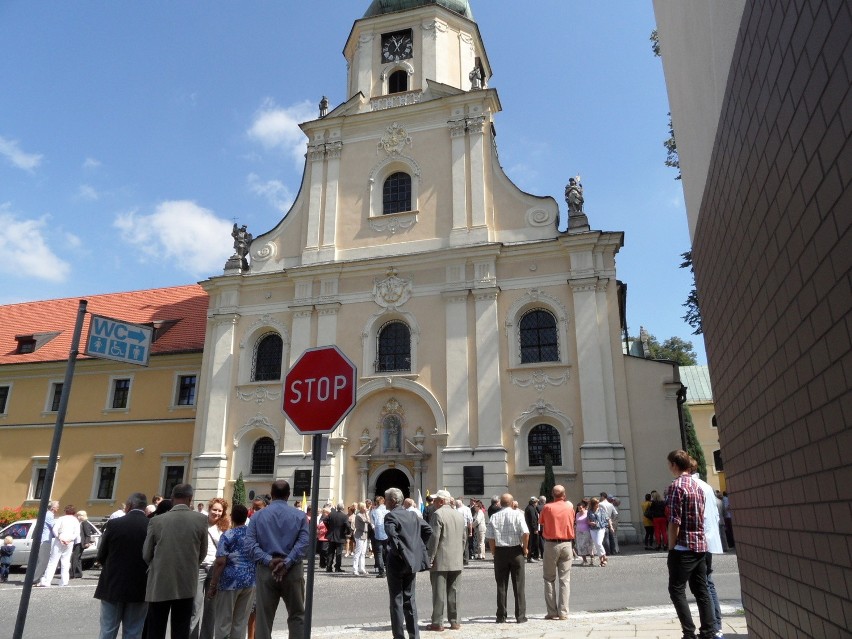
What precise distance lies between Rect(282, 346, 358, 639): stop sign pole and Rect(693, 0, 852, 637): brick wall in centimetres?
282

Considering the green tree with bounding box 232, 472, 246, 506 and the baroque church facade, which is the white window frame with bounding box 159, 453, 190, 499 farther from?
the green tree with bounding box 232, 472, 246, 506

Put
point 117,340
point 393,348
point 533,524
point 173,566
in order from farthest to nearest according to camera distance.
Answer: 1. point 393,348
2. point 533,524
3. point 117,340
4. point 173,566

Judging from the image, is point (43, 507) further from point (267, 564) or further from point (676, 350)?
point (676, 350)

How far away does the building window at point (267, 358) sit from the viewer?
25.1 metres

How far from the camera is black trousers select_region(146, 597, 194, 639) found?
6121mm

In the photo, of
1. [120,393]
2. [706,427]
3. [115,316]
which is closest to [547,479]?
[120,393]

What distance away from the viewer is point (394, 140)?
26.2m

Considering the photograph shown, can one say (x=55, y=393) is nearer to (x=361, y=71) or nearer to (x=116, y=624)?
(x=361, y=71)

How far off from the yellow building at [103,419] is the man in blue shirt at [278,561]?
21.4 m

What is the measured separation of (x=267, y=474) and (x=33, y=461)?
1200cm

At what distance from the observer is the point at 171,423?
26.9m

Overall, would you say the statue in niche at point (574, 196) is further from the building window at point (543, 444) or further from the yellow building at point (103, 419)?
the yellow building at point (103, 419)

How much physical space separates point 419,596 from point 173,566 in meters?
6.00

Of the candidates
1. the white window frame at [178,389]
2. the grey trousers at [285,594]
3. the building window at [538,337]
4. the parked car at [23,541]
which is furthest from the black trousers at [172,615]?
the white window frame at [178,389]
